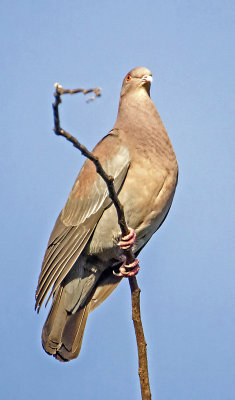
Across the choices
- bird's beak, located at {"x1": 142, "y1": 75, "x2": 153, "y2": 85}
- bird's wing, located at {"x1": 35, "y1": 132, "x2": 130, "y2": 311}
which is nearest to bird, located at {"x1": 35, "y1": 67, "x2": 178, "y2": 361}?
bird's wing, located at {"x1": 35, "y1": 132, "x2": 130, "y2": 311}

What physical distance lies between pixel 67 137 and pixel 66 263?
6.41ft

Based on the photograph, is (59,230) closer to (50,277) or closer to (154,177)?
(50,277)

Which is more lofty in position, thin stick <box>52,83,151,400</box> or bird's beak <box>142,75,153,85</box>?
bird's beak <box>142,75,153,85</box>

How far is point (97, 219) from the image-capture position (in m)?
4.22

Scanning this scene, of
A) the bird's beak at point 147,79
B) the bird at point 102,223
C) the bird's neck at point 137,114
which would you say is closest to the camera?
the bird at point 102,223

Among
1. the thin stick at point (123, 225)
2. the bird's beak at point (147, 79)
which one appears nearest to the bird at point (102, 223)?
the bird's beak at point (147, 79)

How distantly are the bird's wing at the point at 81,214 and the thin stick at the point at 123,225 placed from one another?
0.44 m

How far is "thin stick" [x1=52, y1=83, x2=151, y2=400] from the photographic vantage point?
6.89 ft

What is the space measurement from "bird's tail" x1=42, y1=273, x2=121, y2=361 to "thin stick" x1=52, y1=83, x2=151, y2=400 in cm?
Result: 62

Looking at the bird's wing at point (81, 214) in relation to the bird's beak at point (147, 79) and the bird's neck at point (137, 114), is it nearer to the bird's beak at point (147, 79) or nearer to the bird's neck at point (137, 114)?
the bird's neck at point (137, 114)

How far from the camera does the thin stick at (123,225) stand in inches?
82.7

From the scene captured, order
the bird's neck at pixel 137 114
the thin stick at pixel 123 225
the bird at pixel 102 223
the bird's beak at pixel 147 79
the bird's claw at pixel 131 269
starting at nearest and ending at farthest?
the thin stick at pixel 123 225, the bird's claw at pixel 131 269, the bird at pixel 102 223, the bird's neck at pixel 137 114, the bird's beak at pixel 147 79

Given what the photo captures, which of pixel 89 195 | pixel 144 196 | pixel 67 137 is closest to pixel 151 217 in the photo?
pixel 144 196

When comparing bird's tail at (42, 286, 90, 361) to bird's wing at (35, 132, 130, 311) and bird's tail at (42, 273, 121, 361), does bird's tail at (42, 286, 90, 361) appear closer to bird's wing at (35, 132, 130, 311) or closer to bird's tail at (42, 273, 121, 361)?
bird's tail at (42, 273, 121, 361)
